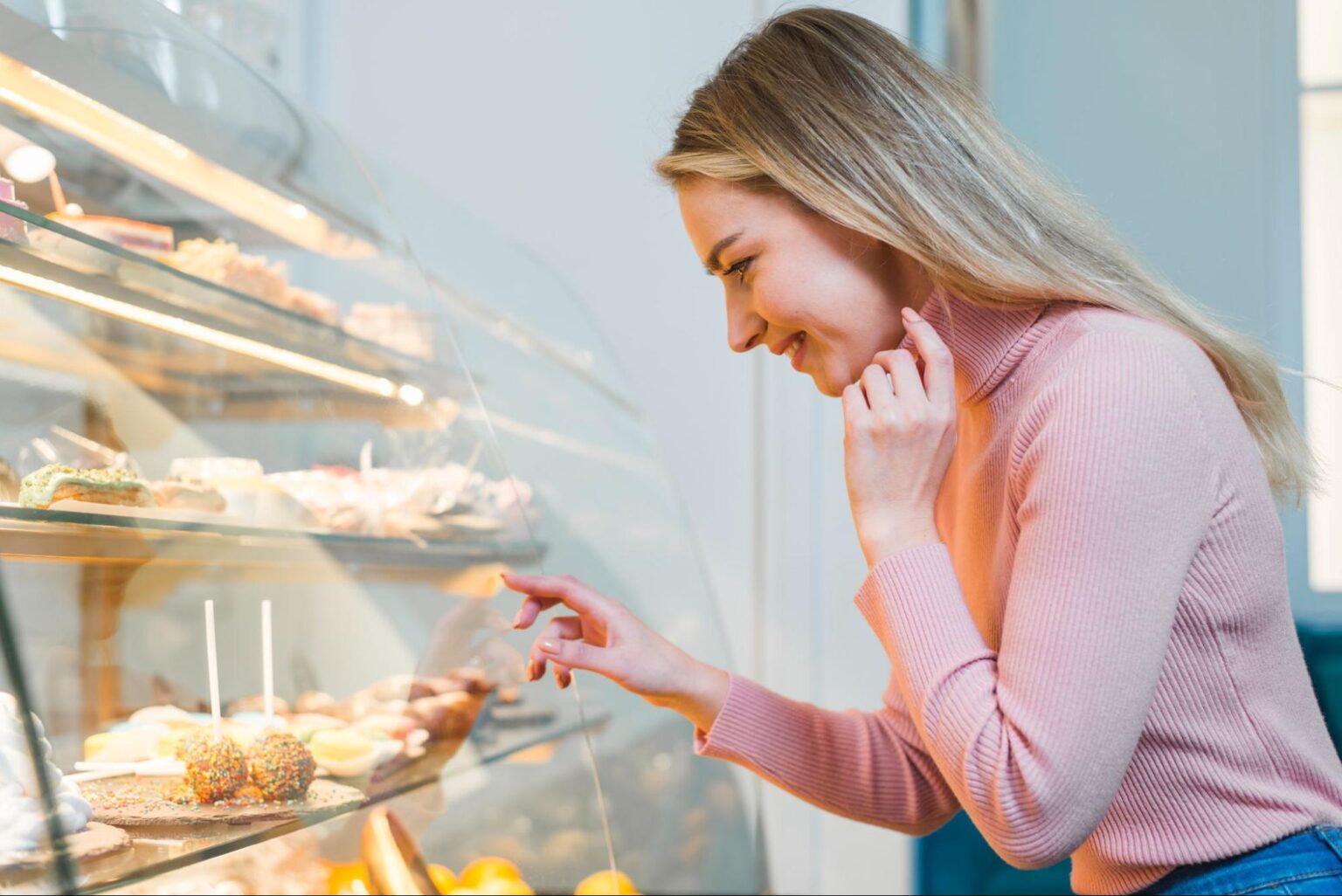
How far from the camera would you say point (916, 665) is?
34.1 inches

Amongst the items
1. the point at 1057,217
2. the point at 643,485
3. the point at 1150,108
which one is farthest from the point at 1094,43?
the point at 1057,217

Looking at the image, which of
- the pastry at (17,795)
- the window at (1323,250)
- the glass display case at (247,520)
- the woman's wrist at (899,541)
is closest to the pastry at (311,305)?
the glass display case at (247,520)

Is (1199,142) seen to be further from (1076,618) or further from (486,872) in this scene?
(486,872)

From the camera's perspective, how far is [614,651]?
1126 millimetres

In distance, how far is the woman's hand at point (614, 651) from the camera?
44.3 inches

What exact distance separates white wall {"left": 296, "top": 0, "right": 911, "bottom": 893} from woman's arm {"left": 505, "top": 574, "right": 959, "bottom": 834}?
0.77m

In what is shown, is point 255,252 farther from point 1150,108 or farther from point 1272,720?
point 1150,108

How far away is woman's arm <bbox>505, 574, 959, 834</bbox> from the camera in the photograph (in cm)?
117

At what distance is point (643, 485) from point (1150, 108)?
122cm

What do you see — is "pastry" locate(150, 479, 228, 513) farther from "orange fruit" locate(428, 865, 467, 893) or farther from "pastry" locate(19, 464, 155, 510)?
"orange fruit" locate(428, 865, 467, 893)

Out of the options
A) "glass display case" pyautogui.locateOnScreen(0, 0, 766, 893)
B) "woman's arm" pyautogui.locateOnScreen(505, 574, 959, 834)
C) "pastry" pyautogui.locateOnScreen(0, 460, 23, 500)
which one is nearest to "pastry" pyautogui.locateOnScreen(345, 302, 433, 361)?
"glass display case" pyautogui.locateOnScreen(0, 0, 766, 893)

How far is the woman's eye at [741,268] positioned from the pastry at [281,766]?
586 mm

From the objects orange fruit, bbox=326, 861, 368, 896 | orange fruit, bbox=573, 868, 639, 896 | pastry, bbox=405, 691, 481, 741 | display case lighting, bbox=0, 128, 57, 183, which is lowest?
orange fruit, bbox=573, 868, 639, 896

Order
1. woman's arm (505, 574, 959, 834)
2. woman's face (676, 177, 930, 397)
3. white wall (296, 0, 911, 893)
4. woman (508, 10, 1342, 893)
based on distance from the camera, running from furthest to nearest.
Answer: white wall (296, 0, 911, 893) < woman's arm (505, 574, 959, 834) < woman's face (676, 177, 930, 397) < woman (508, 10, 1342, 893)
